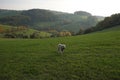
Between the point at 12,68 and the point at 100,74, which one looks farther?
the point at 12,68

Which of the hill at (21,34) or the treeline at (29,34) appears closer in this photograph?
the treeline at (29,34)

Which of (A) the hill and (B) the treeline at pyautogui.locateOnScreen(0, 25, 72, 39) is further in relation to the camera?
(A) the hill

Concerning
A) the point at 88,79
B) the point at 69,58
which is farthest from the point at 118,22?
the point at 88,79

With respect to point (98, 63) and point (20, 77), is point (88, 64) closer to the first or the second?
point (98, 63)

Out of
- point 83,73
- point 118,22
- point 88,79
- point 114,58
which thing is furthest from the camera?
point 118,22

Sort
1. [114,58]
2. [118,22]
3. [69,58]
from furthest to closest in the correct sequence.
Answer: [118,22] < [69,58] < [114,58]

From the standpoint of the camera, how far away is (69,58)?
81.8ft

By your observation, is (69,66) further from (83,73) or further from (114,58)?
(114,58)

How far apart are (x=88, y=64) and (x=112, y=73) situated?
12.0 ft

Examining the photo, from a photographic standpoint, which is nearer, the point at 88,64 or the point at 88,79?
the point at 88,79

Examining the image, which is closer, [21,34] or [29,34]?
[29,34]

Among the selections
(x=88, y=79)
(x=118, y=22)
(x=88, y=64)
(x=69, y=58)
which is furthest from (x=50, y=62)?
(x=118, y=22)

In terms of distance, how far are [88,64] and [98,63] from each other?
1076 millimetres

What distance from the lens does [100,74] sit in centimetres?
1805
